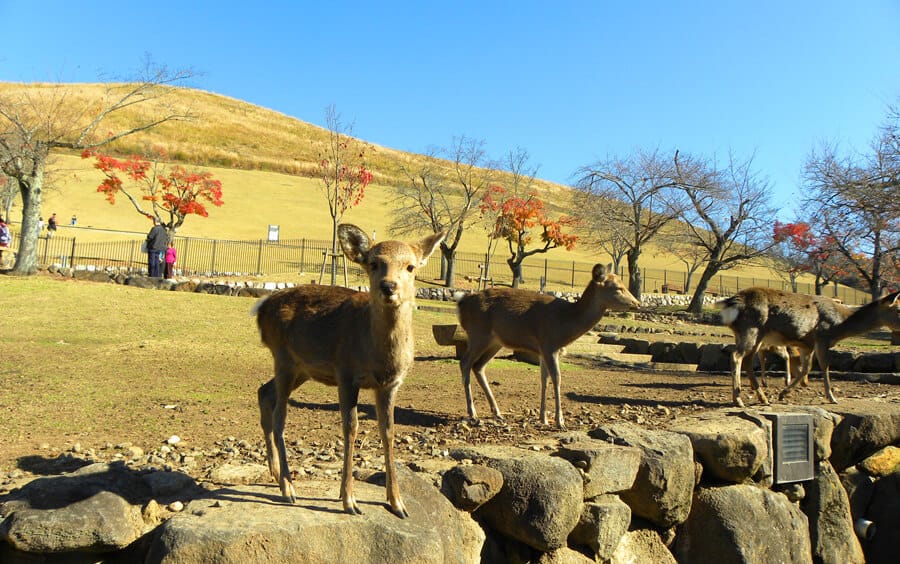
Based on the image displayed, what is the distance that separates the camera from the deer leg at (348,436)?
4461mm

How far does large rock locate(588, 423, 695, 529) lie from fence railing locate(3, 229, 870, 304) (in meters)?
25.3

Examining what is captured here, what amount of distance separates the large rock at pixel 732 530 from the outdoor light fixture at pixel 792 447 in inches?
25.3

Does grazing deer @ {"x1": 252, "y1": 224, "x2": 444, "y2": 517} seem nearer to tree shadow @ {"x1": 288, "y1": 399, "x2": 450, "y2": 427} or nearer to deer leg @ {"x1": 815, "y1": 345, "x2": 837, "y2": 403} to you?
tree shadow @ {"x1": 288, "y1": 399, "x2": 450, "y2": 427}

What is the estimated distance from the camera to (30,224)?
922 inches

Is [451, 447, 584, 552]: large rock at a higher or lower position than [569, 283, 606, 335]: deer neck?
lower

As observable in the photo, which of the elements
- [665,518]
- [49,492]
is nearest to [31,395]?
[49,492]

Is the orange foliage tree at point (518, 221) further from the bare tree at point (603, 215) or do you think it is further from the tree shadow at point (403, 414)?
the tree shadow at point (403, 414)

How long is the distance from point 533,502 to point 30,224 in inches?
910

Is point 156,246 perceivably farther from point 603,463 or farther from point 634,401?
point 603,463

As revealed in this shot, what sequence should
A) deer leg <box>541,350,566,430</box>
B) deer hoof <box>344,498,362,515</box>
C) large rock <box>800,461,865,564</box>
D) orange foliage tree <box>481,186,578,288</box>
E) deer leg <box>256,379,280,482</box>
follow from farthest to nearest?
orange foliage tree <box>481,186,578,288</box>
deer leg <box>541,350,566,430</box>
large rock <box>800,461,865,564</box>
deer leg <box>256,379,280,482</box>
deer hoof <box>344,498,362,515</box>

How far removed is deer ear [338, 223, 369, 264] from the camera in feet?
16.3

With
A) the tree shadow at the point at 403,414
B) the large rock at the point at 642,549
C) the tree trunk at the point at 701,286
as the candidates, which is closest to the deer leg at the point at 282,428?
the large rock at the point at 642,549

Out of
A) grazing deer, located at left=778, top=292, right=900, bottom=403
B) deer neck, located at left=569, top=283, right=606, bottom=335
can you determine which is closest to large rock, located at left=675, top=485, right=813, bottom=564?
deer neck, located at left=569, top=283, right=606, bottom=335

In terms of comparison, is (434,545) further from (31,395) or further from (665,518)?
(31,395)
